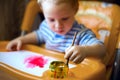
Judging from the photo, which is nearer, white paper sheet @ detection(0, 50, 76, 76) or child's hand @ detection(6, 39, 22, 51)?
white paper sheet @ detection(0, 50, 76, 76)

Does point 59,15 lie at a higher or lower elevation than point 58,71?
higher

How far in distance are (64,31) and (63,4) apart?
0.35 ft

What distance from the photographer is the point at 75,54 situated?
753mm

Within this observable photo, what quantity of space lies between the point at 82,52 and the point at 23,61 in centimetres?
20

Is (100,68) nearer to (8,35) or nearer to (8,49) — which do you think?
(8,49)

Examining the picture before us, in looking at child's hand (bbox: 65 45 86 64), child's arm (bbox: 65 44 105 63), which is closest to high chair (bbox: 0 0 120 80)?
child's arm (bbox: 65 44 105 63)

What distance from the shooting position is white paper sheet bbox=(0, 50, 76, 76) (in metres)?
0.79

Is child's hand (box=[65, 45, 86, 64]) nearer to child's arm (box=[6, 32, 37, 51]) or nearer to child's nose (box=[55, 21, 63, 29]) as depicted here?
child's nose (box=[55, 21, 63, 29])

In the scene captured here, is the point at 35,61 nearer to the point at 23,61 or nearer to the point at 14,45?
the point at 23,61

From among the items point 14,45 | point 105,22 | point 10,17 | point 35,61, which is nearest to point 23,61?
point 35,61

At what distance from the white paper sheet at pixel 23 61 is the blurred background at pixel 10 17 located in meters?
0.56

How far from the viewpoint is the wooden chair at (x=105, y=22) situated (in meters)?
1.07

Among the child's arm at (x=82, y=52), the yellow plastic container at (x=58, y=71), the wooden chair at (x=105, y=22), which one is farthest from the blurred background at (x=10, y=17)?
the yellow plastic container at (x=58, y=71)

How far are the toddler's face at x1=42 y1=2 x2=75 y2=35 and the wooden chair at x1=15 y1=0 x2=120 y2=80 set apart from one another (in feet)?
0.72
